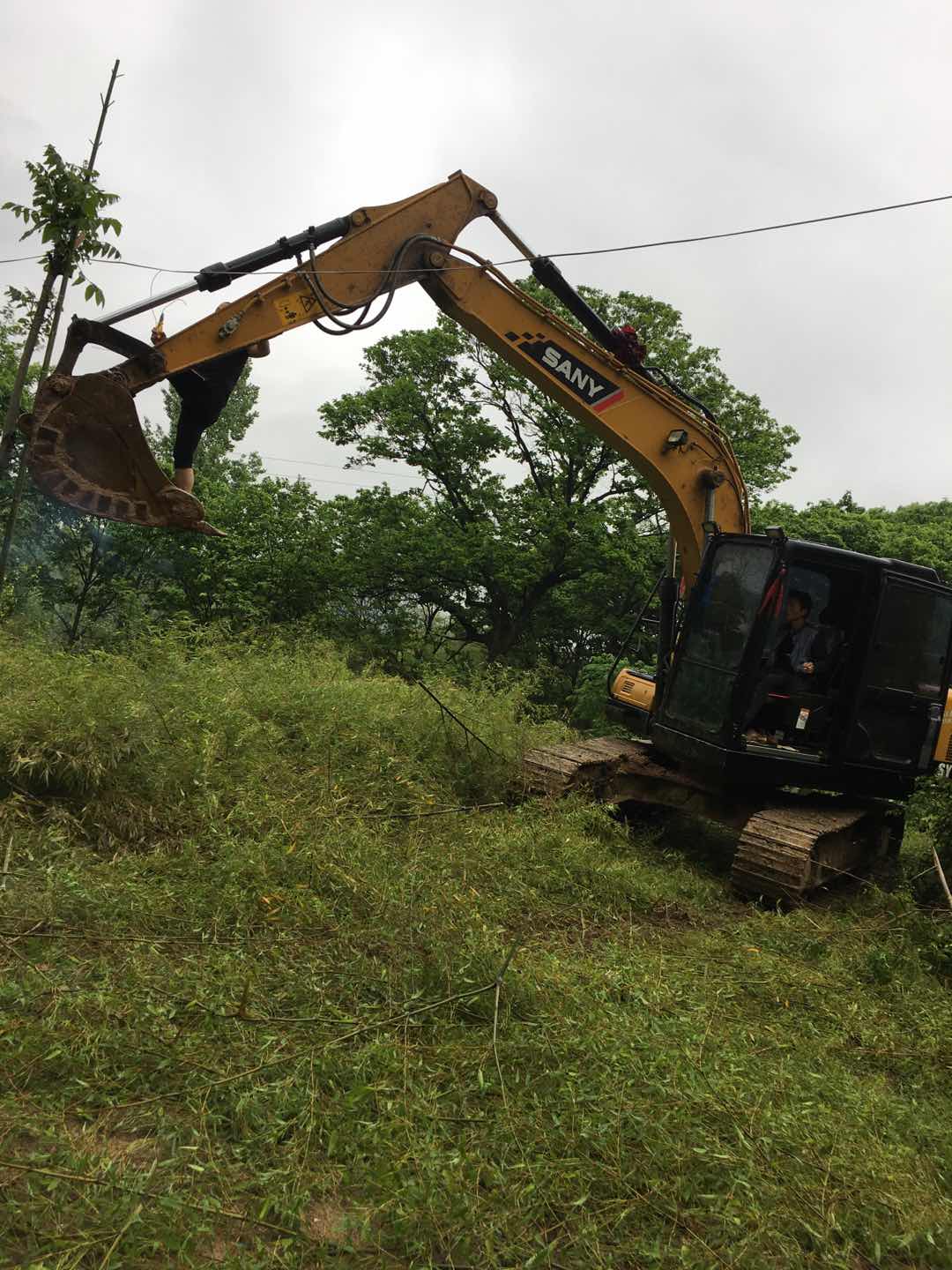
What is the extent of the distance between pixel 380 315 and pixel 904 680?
4.54 metres

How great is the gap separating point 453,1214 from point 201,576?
13.8 m

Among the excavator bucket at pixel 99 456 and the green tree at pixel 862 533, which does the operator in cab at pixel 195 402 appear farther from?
the green tree at pixel 862 533

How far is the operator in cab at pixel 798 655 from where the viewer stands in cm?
638

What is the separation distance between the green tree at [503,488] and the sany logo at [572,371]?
9280 mm

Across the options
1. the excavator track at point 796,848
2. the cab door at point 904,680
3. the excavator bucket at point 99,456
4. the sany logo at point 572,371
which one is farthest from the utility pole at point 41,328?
the cab door at point 904,680

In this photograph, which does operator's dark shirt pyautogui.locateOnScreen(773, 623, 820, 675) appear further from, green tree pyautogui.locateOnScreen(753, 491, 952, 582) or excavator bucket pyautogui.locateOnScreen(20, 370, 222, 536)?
green tree pyautogui.locateOnScreen(753, 491, 952, 582)

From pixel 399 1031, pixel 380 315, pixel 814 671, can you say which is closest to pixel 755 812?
pixel 814 671

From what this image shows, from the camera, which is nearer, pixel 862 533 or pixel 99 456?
pixel 99 456

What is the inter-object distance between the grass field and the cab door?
1.10m

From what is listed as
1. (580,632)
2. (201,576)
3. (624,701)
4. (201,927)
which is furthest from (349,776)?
(580,632)

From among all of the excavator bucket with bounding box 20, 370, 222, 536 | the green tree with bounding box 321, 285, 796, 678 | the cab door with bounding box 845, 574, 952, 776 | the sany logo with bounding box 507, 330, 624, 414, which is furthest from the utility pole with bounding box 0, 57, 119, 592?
the green tree with bounding box 321, 285, 796, 678

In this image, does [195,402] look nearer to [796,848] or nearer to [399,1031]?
[399,1031]

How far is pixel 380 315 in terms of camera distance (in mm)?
6098

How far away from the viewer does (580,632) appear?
17938 mm
